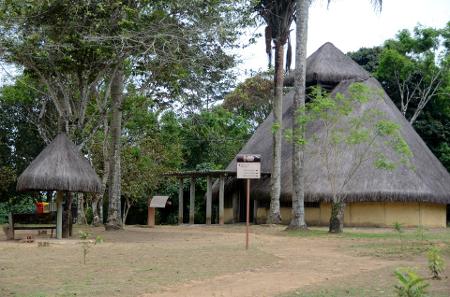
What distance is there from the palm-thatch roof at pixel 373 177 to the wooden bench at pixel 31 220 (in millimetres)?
10854

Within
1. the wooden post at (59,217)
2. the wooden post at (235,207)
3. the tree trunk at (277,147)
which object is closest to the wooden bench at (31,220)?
the wooden post at (59,217)

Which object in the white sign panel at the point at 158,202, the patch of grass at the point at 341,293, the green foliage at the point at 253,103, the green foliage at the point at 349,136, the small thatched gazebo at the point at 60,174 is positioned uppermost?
the green foliage at the point at 253,103

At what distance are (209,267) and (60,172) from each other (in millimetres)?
7249

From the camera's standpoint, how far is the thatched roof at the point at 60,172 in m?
16.6

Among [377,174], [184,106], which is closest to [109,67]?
[184,106]

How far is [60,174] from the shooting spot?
55.0 ft

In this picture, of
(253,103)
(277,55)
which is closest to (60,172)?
(277,55)

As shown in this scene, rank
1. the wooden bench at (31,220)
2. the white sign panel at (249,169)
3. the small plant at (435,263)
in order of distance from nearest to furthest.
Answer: the small plant at (435,263) < the white sign panel at (249,169) < the wooden bench at (31,220)

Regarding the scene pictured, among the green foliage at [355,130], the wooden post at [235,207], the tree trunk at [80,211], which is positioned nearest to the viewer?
the green foliage at [355,130]

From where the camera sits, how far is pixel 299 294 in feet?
27.2

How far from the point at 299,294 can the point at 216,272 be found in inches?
94.2

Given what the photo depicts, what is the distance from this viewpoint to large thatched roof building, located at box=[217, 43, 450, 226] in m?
24.4

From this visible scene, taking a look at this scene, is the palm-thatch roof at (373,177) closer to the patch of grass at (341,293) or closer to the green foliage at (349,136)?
the green foliage at (349,136)

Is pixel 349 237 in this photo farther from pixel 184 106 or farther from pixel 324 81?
pixel 324 81
